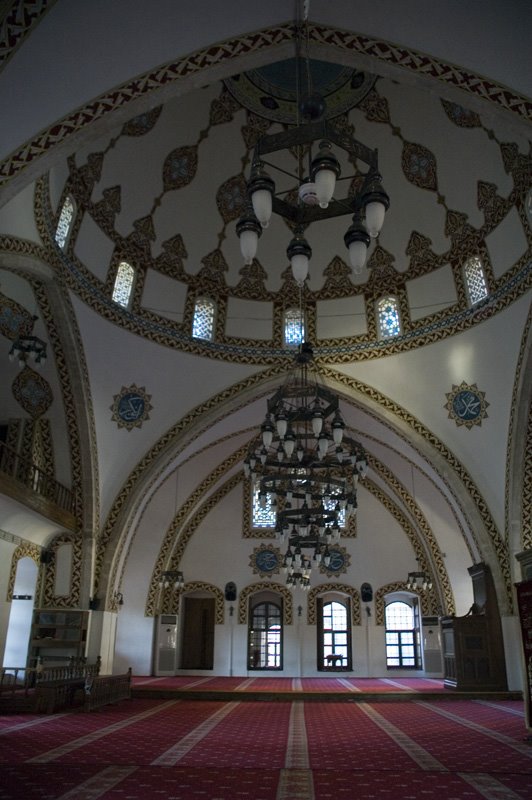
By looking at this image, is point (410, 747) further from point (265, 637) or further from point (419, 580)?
point (265, 637)

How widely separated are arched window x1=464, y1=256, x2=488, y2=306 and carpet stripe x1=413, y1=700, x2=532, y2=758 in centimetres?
717

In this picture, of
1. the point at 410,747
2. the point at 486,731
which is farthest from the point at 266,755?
the point at 486,731

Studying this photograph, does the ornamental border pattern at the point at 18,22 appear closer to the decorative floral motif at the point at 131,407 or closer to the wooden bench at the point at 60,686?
the decorative floral motif at the point at 131,407

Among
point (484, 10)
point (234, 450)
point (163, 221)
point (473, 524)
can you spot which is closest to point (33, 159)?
point (484, 10)

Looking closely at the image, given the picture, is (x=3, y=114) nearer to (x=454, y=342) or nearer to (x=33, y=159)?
(x=33, y=159)

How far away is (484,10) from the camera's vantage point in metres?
5.68

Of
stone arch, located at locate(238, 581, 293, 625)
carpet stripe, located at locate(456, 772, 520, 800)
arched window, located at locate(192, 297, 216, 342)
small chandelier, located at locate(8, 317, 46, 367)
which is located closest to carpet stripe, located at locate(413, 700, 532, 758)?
carpet stripe, located at locate(456, 772, 520, 800)

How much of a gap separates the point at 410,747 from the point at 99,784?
3.48m

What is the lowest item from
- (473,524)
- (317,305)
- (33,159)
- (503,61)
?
(473,524)

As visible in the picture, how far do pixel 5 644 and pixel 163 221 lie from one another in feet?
28.8

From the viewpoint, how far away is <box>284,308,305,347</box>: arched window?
46.5 feet

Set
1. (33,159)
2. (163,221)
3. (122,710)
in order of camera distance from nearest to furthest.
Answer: (33,159) < (122,710) < (163,221)

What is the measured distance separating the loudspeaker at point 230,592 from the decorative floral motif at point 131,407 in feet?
22.1

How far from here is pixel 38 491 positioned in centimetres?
1234
